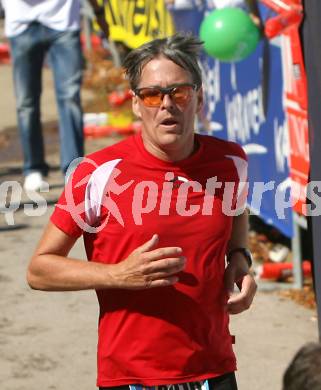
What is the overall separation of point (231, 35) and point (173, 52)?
3.61 meters

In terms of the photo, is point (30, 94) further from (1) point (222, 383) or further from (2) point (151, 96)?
(1) point (222, 383)

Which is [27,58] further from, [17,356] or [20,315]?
[17,356]

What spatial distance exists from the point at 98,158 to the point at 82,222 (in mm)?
234

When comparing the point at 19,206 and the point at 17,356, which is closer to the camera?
the point at 17,356

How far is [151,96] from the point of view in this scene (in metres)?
4.34

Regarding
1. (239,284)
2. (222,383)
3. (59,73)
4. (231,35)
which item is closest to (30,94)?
(59,73)

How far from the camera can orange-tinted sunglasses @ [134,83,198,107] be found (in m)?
4.31

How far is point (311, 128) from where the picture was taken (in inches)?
209

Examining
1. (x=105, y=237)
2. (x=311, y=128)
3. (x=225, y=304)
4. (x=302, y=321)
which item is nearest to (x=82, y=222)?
(x=105, y=237)

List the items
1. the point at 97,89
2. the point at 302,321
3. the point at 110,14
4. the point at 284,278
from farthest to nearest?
the point at 97,89 → the point at 110,14 → the point at 284,278 → the point at 302,321

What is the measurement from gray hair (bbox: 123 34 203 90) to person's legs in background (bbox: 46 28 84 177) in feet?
18.3

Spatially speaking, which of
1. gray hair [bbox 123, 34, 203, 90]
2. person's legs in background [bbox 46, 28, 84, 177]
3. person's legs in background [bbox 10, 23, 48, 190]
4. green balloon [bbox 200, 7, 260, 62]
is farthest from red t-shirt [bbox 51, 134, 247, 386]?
person's legs in background [bbox 10, 23, 48, 190]

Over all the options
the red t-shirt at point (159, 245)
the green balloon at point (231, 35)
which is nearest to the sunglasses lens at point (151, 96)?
the red t-shirt at point (159, 245)

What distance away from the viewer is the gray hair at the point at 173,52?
433 cm
